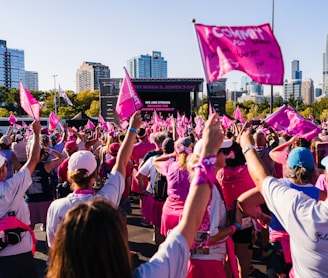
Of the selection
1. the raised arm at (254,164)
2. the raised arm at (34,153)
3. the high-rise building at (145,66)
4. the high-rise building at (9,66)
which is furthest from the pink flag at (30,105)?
the high-rise building at (145,66)

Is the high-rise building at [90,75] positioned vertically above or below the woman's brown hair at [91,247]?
above

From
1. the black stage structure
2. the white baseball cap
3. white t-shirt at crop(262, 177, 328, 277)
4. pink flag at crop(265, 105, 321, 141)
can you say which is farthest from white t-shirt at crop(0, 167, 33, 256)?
the black stage structure

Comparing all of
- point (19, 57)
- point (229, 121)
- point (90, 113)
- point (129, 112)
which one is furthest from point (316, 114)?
point (19, 57)

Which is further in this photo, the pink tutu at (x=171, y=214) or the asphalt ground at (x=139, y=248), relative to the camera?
the asphalt ground at (x=139, y=248)

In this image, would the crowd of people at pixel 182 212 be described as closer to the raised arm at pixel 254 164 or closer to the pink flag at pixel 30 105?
the raised arm at pixel 254 164

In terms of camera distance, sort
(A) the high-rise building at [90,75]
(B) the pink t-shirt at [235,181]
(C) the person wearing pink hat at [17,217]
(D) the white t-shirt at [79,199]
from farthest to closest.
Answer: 1. (A) the high-rise building at [90,75]
2. (B) the pink t-shirt at [235,181]
3. (C) the person wearing pink hat at [17,217]
4. (D) the white t-shirt at [79,199]

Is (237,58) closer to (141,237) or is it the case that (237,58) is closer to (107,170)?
(107,170)


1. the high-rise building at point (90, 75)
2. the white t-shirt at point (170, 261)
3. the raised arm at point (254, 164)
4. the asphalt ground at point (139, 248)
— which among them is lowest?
the asphalt ground at point (139, 248)

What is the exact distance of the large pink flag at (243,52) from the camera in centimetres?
324

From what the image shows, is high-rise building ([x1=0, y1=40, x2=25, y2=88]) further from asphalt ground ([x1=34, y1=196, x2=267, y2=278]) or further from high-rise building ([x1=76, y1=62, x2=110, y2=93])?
asphalt ground ([x1=34, y1=196, x2=267, y2=278])

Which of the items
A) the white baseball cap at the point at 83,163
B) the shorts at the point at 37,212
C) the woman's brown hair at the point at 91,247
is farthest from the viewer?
the shorts at the point at 37,212

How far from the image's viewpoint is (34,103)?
22.7ft

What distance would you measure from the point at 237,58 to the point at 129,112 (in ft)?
15.2

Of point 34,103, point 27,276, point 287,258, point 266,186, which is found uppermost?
point 34,103
